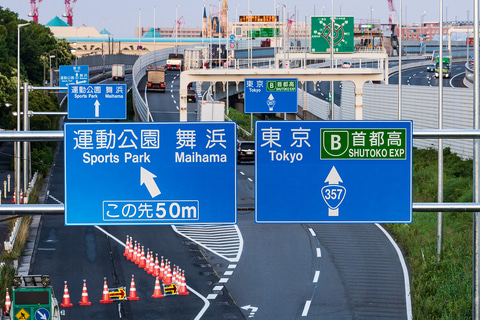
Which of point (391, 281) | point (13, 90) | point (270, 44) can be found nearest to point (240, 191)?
point (391, 281)

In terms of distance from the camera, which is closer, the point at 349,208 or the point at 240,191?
the point at 349,208

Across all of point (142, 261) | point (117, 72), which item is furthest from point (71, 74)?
point (117, 72)

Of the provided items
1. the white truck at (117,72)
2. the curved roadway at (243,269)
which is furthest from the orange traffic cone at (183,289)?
the white truck at (117,72)

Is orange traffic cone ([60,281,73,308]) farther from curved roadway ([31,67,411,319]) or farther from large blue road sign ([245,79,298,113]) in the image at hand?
large blue road sign ([245,79,298,113])

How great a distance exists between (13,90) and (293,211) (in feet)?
224

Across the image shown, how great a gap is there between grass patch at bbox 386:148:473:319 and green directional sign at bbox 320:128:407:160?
1295 centimetres

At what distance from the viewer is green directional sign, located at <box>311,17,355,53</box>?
2574 inches

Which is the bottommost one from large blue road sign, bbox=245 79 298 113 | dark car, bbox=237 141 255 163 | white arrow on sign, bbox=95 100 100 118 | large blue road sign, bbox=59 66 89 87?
dark car, bbox=237 141 255 163

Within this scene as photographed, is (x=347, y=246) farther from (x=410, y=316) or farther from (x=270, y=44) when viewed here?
(x=270, y=44)

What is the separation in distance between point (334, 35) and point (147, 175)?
2157 inches

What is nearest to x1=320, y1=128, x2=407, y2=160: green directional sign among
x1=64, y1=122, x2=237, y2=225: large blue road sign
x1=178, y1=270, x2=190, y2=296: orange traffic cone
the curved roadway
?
x1=64, y1=122, x2=237, y2=225: large blue road sign

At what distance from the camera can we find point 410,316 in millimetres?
26938

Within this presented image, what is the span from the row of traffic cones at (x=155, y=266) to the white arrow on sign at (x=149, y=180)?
57.3 feet

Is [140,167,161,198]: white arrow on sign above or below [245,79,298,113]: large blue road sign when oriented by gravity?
below
